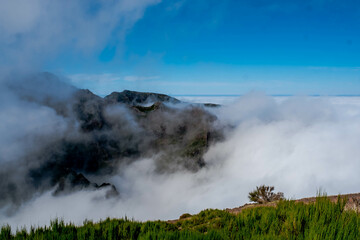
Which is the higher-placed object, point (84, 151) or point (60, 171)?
point (84, 151)

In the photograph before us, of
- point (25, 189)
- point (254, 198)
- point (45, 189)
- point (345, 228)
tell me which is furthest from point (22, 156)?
point (345, 228)

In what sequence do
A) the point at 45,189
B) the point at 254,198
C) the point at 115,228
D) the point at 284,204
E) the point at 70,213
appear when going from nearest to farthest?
the point at 115,228
the point at 284,204
the point at 254,198
the point at 45,189
the point at 70,213

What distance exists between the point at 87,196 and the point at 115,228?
19600 centimetres

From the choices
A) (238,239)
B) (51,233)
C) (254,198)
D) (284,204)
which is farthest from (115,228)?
(254,198)

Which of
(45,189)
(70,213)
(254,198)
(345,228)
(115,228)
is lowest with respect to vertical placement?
(70,213)

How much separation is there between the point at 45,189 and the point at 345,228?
19525 cm

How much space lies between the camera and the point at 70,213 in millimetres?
196625

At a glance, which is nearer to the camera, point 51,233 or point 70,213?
point 51,233

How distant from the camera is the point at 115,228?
5312 mm

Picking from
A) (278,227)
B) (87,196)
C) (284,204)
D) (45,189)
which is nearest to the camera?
(278,227)

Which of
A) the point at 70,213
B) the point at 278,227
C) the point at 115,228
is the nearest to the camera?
the point at 278,227

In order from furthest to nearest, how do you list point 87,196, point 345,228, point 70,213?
point 70,213 < point 87,196 < point 345,228

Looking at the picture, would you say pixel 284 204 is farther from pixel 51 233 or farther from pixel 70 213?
pixel 70 213

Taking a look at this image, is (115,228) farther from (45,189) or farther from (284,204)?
(45,189)
